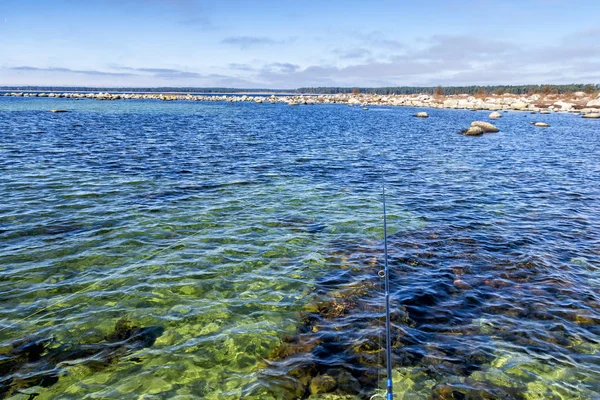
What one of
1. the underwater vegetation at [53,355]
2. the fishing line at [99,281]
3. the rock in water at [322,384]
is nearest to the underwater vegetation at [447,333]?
the rock in water at [322,384]

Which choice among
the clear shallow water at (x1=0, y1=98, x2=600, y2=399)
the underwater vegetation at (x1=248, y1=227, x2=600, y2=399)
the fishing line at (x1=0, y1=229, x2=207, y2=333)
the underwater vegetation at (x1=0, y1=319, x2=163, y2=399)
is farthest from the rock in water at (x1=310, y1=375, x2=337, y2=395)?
the fishing line at (x1=0, y1=229, x2=207, y2=333)

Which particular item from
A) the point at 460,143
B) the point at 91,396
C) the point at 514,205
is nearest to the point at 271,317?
the point at 91,396

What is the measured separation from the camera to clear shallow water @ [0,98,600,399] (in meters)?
6.62

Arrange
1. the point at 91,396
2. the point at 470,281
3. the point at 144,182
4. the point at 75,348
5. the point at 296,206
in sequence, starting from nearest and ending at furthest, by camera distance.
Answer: the point at 91,396 → the point at 75,348 → the point at 470,281 → the point at 296,206 → the point at 144,182

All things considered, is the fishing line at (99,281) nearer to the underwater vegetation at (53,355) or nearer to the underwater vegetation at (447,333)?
the underwater vegetation at (53,355)

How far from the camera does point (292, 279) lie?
10.0 metres

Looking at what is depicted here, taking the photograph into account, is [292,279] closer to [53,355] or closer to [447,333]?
[447,333]

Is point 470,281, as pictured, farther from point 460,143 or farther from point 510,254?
point 460,143

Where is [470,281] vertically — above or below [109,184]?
below

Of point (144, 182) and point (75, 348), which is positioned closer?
point (75, 348)

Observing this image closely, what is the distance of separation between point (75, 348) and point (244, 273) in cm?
440

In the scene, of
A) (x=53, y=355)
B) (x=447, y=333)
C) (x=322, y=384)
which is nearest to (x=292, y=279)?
(x=322, y=384)

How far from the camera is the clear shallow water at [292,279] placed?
6.62 meters

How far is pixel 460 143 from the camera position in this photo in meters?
42.8
